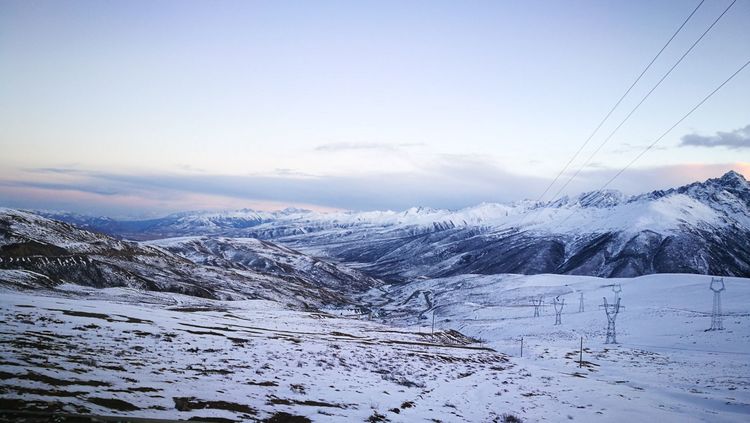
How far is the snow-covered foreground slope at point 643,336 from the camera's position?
3331 centimetres

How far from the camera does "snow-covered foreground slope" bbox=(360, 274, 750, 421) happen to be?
109 feet

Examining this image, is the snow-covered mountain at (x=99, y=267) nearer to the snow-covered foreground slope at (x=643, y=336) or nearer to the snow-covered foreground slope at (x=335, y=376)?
the snow-covered foreground slope at (x=643, y=336)

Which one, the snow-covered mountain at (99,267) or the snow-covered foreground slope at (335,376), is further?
the snow-covered mountain at (99,267)

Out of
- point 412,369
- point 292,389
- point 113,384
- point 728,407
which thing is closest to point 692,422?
point 728,407

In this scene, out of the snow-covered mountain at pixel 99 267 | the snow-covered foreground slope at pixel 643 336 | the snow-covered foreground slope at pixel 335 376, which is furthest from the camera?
the snow-covered mountain at pixel 99 267

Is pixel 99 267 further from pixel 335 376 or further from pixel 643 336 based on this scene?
pixel 643 336

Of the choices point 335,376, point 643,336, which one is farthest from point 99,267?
point 643,336

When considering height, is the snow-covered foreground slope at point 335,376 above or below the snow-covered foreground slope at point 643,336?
above

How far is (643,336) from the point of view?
70438mm

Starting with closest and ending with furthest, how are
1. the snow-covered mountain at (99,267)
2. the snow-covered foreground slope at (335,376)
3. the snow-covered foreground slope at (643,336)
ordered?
the snow-covered foreground slope at (335,376)
the snow-covered foreground slope at (643,336)
the snow-covered mountain at (99,267)

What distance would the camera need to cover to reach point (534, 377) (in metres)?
39.2

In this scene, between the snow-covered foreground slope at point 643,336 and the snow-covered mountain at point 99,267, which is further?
the snow-covered mountain at point 99,267

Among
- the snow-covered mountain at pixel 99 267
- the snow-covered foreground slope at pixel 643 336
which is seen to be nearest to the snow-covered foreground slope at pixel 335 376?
the snow-covered foreground slope at pixel 643 336

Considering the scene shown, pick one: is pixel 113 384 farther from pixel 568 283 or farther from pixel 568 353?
pixel 568 283
